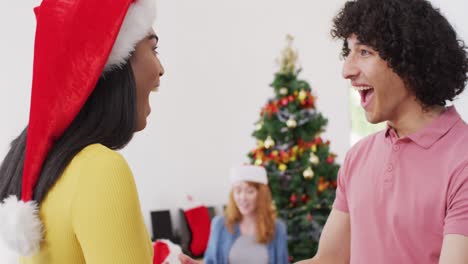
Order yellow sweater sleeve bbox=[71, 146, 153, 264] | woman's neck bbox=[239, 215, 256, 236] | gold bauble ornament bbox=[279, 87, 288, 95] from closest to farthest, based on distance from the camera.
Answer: yellow sweater sleeve bbox=[71, 146, 153, 264]
woman's neck bbox=[239, 215, 256, 236]
gold bauble ornament bbox=[279, 87, 288, 95]

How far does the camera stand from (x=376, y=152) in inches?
69.7

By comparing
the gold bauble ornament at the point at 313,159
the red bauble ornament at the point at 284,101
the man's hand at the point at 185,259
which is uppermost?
the red bauble ornament at the point at 284,101

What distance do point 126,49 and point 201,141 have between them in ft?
19.4

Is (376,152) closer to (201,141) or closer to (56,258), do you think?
(56,258)

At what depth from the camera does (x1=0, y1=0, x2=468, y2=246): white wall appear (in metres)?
6.78

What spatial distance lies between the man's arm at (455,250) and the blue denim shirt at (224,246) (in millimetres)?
3040

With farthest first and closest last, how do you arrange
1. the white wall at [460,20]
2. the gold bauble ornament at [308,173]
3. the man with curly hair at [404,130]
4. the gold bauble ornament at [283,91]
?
the gold bauble ornament at [283,91] < the gold bauble ornament at [308,173] < the white wall at [460,20] < the man with curly hair at [404,130]

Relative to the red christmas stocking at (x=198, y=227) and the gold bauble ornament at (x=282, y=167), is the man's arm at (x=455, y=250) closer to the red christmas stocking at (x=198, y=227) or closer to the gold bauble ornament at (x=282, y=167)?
the gold bauble ornament at (x=282, y=167)

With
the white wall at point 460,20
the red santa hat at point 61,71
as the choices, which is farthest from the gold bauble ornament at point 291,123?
the red santa hat at point 61,71

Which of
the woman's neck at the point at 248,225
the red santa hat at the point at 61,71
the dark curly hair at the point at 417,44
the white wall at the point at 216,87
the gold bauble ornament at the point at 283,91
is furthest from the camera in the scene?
the white wall at the point at 216,87

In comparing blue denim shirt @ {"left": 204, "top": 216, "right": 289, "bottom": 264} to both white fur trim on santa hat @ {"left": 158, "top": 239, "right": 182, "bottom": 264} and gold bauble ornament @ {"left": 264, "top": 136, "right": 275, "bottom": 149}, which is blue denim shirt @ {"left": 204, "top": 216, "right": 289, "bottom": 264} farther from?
white fur trim on santa hat @ {"left": 158, "top": 239, "right": 182, "bottom": 264}

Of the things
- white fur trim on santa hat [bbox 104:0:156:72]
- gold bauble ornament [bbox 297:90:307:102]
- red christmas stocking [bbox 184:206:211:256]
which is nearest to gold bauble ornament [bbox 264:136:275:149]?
gold bauble ornament [bbox 297:90:307:102]

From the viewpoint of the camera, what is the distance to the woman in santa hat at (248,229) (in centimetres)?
442

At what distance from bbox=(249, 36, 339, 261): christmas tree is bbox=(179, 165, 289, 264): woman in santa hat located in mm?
570
